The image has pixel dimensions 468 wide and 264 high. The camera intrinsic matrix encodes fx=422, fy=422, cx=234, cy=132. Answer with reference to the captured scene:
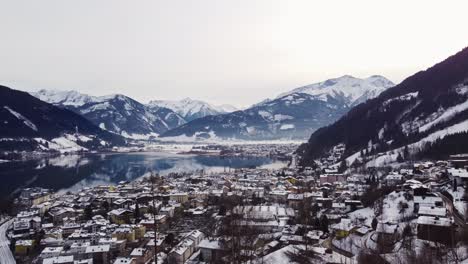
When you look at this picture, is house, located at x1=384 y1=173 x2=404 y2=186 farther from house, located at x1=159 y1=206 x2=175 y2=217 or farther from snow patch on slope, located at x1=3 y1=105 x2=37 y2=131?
snow patch on slope, located at x1=3 y1=105 x2=37 y2=131

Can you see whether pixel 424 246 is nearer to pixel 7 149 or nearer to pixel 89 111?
pixel 7 149

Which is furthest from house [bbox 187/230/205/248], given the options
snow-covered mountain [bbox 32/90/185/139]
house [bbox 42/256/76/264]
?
snow-covered mountain [bbox 32/90/185/139]

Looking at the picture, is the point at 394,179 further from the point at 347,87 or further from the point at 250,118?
the point at 347,87

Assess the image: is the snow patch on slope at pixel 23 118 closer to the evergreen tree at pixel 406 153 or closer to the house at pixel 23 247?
the evergreen tree at pixel 406 153

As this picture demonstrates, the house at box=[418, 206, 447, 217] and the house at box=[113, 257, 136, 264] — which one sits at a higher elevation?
the house at box=[418, 206, 447, 217]

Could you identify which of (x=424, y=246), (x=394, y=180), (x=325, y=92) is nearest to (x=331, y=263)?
(x=424, y=246)

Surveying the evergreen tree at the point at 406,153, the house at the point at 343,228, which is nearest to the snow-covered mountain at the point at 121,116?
the evergreen tree at the point at 406,153
